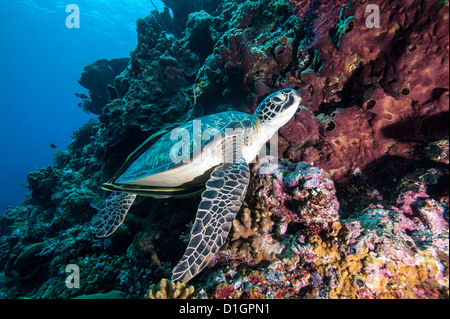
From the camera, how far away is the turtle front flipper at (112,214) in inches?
143

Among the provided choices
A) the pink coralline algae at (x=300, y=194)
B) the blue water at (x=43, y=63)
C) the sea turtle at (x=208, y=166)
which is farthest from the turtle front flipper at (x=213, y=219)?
the blue water at (x=43, y=63)

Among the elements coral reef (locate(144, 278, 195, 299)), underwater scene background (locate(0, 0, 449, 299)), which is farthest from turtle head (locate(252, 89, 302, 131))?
coral reef (locate(144, 278, 195, 299))

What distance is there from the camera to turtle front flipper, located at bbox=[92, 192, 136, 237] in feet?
11.9

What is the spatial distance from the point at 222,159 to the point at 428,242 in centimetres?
274

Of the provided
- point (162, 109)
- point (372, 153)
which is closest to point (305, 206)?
point (372, 153)

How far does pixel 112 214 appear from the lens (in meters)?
3.82

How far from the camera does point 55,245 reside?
511cm

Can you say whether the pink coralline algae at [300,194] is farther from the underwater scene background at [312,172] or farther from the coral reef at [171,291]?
the coral reef at [171,291]

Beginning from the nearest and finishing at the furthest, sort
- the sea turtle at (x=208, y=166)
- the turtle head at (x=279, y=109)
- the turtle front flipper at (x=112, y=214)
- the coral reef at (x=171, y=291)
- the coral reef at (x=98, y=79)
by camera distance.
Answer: the coral reef at (x=171, y=291) → the sea turtle at (x=208, y=166) → the turtle head at (x=279, y=109) → the turtle front flipper at (x=112, y=214) → the coral reef at (x=98, y=79)

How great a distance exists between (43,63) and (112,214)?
103366mm

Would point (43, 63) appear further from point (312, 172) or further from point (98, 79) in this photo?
point (312, 172)

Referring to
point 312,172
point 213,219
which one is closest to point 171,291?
point 213,219

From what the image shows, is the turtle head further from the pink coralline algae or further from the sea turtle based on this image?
the pink coralline algae

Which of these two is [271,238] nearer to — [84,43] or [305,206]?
[305,206]
